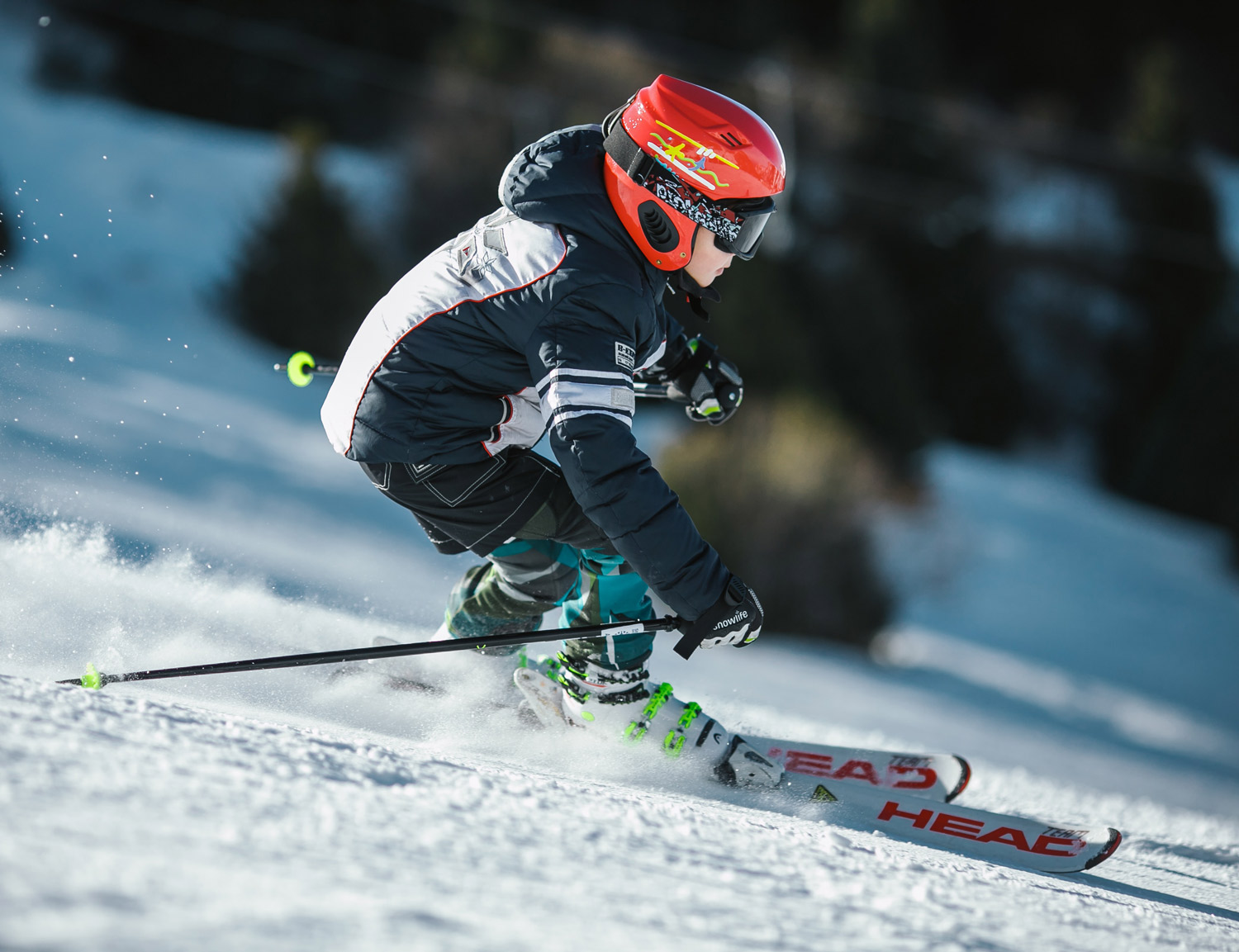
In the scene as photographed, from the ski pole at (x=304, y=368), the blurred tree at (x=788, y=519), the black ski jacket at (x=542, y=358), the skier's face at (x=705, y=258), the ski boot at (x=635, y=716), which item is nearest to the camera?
the black ski jacket at (x=542, y=358)

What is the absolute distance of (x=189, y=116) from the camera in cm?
1655

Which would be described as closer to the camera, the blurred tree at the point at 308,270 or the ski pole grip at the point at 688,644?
the ski pole grip at the point at 688,644

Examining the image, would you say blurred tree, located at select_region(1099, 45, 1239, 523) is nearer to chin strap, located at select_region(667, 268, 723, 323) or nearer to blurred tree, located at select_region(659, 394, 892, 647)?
blurred tree, located at select_region(659, 394, 892, 647)

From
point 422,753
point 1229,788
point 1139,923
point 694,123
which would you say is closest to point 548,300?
point 694,123

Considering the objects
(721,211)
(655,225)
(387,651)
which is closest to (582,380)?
(655,225)

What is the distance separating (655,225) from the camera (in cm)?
256

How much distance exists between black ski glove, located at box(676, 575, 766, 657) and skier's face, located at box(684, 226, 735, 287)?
2.66ft

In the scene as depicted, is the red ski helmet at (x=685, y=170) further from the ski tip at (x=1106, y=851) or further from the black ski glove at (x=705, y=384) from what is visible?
the ski tip at (x=1106, y=851)

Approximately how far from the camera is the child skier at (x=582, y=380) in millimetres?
2432

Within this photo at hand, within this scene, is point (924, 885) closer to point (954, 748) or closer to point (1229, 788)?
point (954, 748)

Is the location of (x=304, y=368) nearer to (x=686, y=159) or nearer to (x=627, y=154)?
(x=627, y=154)

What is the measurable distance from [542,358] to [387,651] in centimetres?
87

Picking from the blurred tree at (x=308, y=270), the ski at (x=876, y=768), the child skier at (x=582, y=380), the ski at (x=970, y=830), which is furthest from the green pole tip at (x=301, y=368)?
the blurred tree at (x=308, y=270)

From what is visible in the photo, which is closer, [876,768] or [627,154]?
[627,154]
